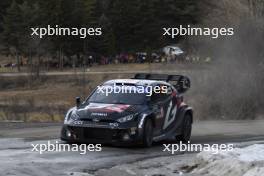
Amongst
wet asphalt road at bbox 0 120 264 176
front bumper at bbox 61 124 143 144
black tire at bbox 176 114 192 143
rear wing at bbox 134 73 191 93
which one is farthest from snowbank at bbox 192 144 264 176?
rear wing at bbox 134 73 191 93

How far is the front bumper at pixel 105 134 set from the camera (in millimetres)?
15023

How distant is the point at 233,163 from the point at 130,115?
4.35m

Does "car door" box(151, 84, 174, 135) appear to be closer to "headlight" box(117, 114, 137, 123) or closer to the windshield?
the windshield

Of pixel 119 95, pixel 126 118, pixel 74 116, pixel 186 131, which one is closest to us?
pixel 126 118

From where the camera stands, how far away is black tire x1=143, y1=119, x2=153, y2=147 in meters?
15.4

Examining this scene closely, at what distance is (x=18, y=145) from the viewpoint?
1542 cm

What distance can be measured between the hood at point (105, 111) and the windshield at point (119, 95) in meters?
0.33

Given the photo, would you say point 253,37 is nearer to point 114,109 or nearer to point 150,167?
point 114,109

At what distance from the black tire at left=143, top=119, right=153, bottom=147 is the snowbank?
3.10 metres

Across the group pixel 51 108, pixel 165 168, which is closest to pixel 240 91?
pixel 51 108

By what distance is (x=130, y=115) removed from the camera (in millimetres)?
15250

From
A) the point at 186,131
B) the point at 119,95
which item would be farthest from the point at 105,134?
the point at 186,131

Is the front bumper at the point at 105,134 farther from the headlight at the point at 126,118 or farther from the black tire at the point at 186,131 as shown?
the black tire at the point at 186,131

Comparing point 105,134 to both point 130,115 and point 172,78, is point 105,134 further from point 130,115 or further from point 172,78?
point 172,78
